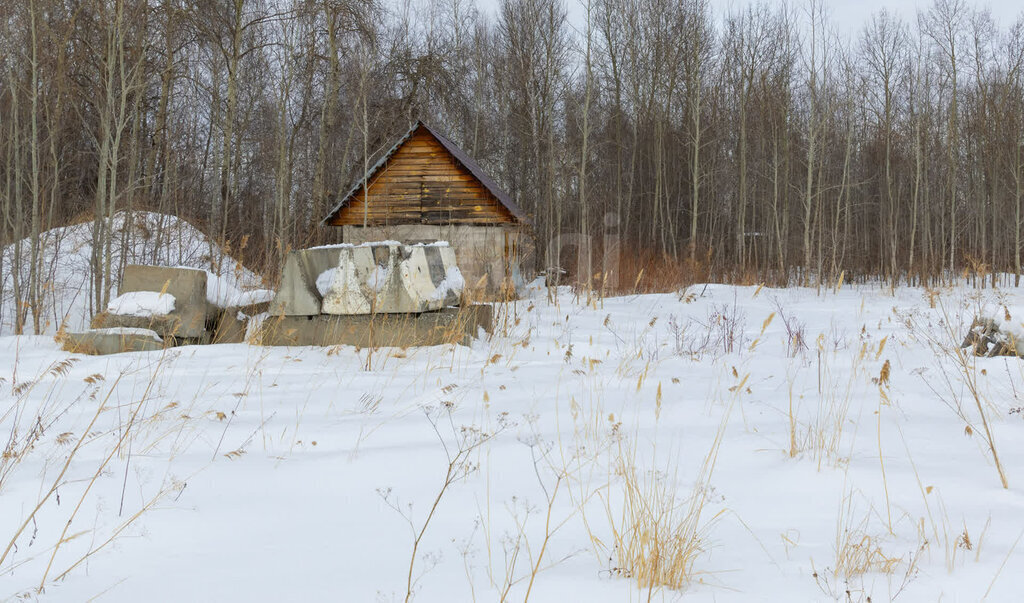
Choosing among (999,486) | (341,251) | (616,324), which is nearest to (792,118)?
(616,324)

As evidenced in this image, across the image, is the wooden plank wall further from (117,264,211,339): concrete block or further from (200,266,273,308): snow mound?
(117,264,211,339): concrete block

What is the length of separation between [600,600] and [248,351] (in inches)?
200

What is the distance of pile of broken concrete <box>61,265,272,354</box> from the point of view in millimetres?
6262

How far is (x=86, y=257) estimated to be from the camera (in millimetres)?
13094

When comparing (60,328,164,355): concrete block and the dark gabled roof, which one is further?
the dark gabled roof

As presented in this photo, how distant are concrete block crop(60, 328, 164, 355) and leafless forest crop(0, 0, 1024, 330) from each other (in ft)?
33.8

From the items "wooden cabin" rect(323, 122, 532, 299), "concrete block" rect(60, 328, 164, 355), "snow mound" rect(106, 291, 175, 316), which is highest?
"wooden cabin" rect(323, 122, 532, 299)

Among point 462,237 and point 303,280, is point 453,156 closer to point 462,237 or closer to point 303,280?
point 462,237

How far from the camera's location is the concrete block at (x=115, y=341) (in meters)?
6.18

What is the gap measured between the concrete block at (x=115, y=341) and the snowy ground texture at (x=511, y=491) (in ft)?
5.10

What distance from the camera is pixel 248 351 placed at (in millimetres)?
5980

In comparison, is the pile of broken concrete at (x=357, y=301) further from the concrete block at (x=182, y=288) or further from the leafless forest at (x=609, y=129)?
the leafless forest at (x=609, y=129)

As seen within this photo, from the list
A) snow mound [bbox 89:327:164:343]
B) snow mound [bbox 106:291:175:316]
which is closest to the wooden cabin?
snow mound [bbox 106:291:175:316]

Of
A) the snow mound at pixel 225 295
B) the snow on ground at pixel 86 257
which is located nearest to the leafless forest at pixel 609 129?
the snow on ground at pixel 86 257
